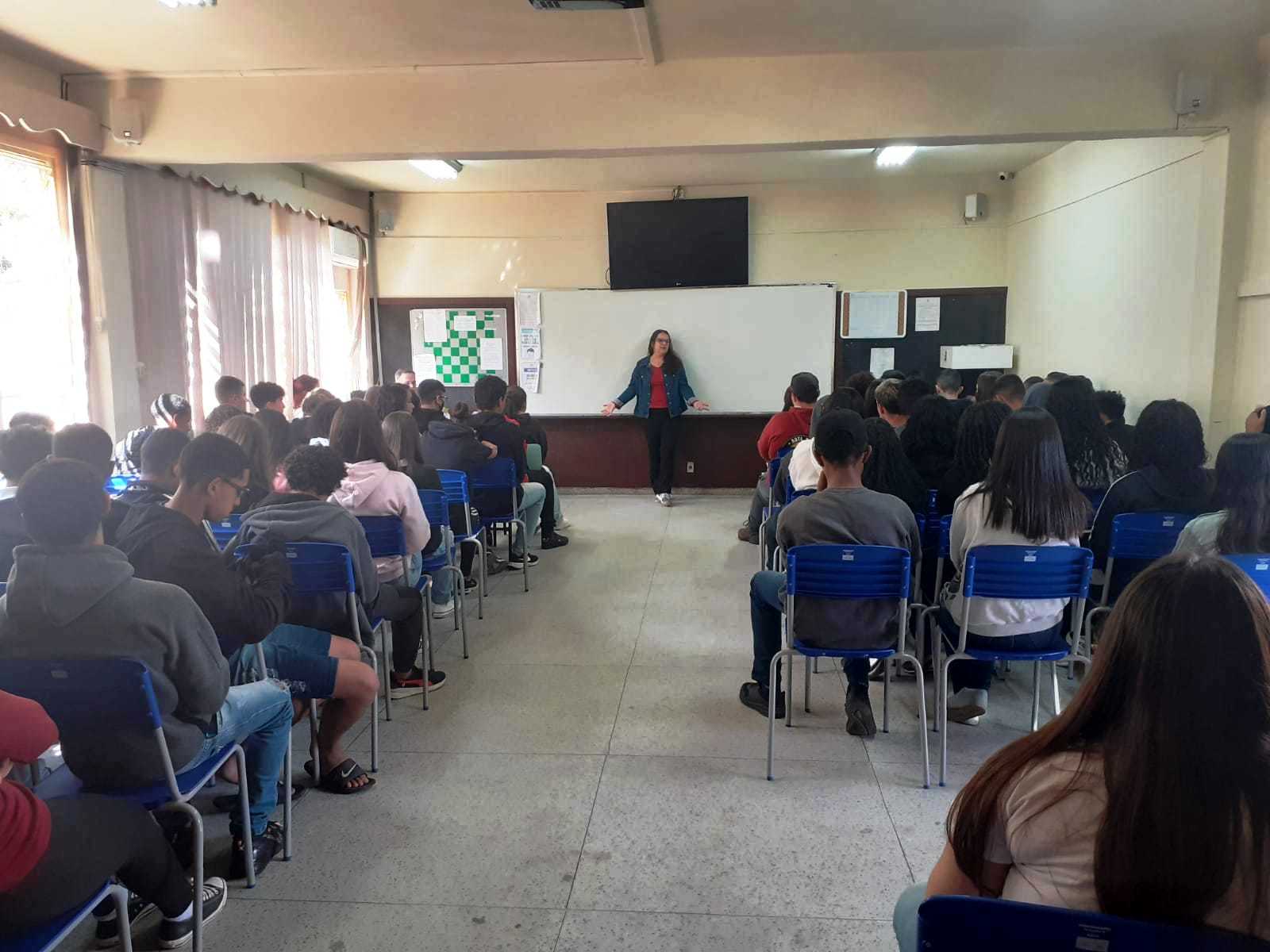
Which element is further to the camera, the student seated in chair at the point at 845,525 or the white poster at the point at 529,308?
the white poster at the point at 529,308

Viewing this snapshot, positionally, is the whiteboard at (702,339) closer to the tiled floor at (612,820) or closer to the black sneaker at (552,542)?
the black sneaker at (552,542)

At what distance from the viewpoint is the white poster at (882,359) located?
8.23 metres

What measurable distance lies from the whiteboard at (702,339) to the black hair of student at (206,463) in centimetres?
612

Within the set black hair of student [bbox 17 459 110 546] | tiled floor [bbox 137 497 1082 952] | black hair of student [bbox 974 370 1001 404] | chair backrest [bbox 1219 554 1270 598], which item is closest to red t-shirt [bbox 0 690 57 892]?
black hair of student [bbox 17 459 110 546]

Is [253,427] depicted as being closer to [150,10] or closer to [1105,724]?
[150,10]

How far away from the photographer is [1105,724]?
41.9 inches

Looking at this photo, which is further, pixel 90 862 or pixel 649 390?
pixel 649 390

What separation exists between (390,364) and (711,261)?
348 centimetres

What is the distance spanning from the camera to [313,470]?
9.63 ft

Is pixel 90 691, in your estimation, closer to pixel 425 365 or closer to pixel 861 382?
pixel 861 382

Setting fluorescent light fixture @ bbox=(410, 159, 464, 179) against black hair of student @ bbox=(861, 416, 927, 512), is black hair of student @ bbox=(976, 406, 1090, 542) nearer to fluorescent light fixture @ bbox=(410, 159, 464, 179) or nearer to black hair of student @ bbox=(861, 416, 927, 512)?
black hair of student @ bbox=(861, 416, 927, 512)

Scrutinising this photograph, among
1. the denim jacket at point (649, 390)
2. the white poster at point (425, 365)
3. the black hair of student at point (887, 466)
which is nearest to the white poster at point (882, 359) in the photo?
the denim jacket at point (649, 390)

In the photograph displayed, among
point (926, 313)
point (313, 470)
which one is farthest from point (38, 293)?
point (926, 313)

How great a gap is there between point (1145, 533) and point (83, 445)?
3849 millimetres
